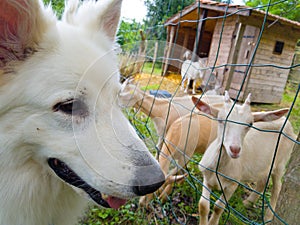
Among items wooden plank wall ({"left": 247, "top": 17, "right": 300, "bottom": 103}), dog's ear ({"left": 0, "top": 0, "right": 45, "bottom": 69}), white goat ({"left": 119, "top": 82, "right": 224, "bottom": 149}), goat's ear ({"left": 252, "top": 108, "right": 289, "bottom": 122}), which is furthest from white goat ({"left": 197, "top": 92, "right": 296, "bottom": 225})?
wooden plank wall ({"left": 247, "top": 17, "right": 300, "bottom": 103})

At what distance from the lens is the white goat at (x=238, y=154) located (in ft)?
7.36

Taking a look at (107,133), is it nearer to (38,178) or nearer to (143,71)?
(38,178)

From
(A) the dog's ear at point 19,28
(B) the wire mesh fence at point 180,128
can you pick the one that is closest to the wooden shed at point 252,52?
(B) the wire mesh fence at point 180,128

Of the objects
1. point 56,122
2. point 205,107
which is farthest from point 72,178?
point 205,107

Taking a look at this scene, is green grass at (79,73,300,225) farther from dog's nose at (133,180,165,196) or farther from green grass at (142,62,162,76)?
dog's nose at (133,180,165,196)

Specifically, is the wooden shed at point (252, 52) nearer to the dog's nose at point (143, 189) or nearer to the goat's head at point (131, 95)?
the goat's head at point (131, 95)

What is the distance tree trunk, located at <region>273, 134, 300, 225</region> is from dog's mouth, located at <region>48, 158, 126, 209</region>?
0.87 meters

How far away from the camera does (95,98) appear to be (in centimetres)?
125

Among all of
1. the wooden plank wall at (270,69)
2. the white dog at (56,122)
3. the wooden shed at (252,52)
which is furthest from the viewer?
the wooden plank wall at (270,69)

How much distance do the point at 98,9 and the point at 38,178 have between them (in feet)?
3.83

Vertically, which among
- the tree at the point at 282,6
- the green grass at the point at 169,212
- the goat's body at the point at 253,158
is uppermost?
the tree at the point at 282,6

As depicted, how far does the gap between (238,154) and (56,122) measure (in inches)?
66.9

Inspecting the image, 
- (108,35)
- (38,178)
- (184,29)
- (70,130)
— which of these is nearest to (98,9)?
(108,35)

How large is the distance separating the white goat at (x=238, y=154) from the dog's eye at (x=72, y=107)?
1088 mm
